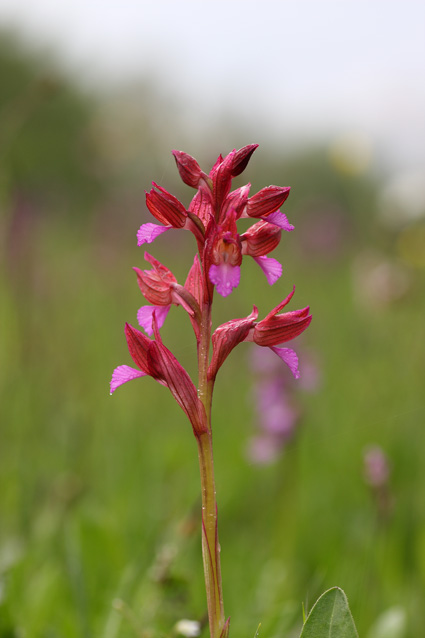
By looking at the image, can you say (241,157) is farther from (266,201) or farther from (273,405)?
(273,405)

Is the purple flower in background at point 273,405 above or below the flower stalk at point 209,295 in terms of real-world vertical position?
below

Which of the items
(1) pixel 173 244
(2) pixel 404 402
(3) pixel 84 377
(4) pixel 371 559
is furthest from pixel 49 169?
(4) pixel 371 559

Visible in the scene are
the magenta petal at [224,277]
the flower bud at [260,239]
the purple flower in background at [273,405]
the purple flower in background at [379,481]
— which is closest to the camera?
the magenta petal at [224,277]

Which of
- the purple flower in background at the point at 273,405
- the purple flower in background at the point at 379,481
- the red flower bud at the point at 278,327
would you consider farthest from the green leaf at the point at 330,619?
the purple flower in background at the point at 273,405

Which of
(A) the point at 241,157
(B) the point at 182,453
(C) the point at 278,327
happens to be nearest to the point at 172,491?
(B) the point at 182,453

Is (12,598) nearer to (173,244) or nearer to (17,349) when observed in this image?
(17,349)

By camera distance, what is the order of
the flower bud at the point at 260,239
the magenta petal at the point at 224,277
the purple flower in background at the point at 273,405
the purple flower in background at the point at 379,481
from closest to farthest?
the magenta petal at the point at 224,277 < the flower bud at the point at 260,239 < the purple flower in background at the point at 379,481 < the purple flower in background at the point at 273,405

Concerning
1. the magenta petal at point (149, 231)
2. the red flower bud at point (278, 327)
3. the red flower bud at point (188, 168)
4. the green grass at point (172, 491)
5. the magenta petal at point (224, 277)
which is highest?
the red flower bud at point (188, 168)

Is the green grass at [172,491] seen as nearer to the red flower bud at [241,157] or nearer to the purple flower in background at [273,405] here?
the purple flower in background at [273,405]
